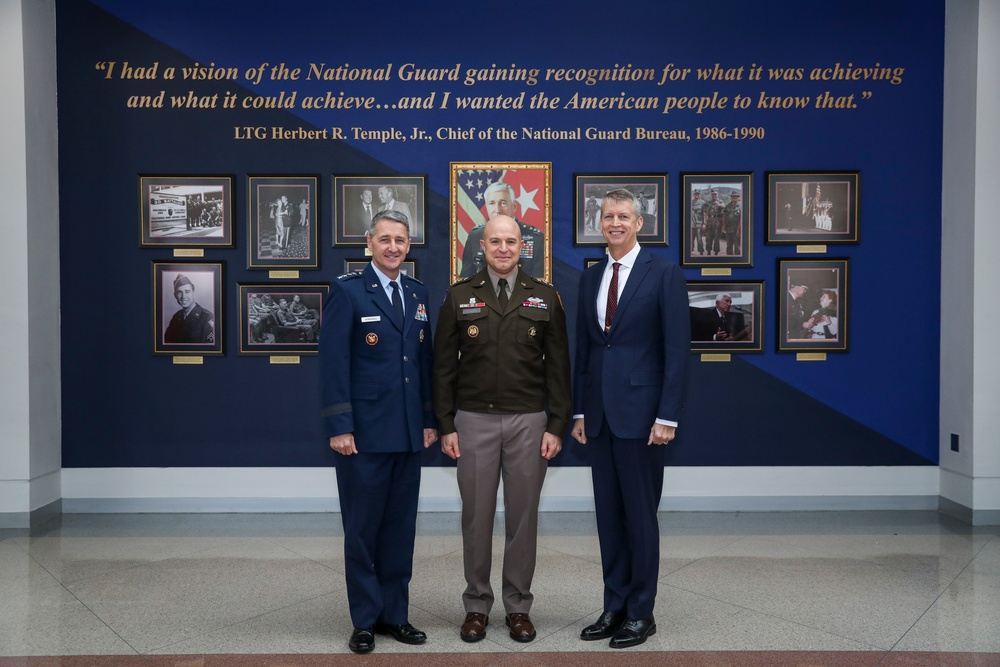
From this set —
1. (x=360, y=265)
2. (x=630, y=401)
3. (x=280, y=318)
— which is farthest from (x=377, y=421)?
(x=280, y=318)

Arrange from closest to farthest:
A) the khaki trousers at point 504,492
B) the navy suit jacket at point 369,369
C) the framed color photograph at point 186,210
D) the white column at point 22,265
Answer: the navy suit jacket at point 369,369, the khaki trousers at point 504,492, the white column at point 22,265, the framed color photograph at point 186,210

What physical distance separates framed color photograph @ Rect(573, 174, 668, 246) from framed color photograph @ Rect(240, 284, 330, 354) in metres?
1.86

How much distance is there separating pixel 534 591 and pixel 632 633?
71 cm

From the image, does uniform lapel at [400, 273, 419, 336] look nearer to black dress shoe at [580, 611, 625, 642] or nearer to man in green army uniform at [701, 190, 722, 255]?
black dress shoe at [580, 611, 625, 642]

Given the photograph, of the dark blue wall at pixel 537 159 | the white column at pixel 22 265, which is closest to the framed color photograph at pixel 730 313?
the dark blue wall at pixel 537 159

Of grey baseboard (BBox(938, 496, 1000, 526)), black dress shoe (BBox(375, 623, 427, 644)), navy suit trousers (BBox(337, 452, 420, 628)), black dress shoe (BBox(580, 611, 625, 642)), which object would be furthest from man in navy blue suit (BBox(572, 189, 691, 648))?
grey baseboard (BBox(938, 496, 1000, 526))

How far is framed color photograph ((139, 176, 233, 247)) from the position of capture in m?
4.87

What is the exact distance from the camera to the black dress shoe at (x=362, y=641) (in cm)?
276

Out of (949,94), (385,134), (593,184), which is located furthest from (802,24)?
(385,134)

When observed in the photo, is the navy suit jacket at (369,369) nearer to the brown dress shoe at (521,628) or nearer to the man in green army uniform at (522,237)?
the brown dress shoe at (521,628)

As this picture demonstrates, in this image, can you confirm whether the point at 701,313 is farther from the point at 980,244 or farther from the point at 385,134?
the point at 385,134

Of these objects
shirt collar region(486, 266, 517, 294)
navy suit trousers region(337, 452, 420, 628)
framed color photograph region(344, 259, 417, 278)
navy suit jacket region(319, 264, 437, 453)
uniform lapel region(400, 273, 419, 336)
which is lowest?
navy suit trousers region(337, 452, 420, 628)

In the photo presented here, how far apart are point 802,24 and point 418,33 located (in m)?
2.67

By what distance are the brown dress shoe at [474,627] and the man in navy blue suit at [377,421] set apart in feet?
0.58
